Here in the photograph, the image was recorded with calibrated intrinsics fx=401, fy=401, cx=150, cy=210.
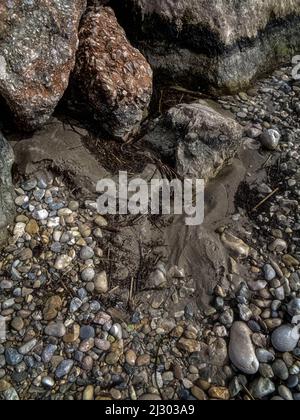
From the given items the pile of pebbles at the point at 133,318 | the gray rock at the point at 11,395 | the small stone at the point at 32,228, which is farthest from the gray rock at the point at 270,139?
the gray rock at the point at 11,395

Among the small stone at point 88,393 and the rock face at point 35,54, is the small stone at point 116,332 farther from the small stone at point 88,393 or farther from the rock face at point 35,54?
the rock face at point 35,54

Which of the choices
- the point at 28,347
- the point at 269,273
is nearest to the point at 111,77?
the point at 269,273

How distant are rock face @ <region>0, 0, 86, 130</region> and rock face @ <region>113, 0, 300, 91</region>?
35.9 inches

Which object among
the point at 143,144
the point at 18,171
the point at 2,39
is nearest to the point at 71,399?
the point at 18,171

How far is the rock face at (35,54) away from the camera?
2.79 metres

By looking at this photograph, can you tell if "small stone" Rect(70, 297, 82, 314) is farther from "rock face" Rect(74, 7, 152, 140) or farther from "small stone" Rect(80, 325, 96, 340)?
"rock face" Rect(74, 7, 152, 140)

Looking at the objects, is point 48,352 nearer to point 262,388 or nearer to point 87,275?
point 87,275

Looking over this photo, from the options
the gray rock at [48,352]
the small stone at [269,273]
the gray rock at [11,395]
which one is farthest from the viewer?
the small stone at [269,273]

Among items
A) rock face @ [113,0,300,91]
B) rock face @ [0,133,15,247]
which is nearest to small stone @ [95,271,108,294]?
rock face @ [0,133,15,247]

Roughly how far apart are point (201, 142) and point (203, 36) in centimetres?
119

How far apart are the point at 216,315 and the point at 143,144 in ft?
5.10

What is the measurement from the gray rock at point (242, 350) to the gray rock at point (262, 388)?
63mm

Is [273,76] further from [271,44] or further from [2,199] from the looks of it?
[2,199]

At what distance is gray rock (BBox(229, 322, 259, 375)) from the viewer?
2410 mm
